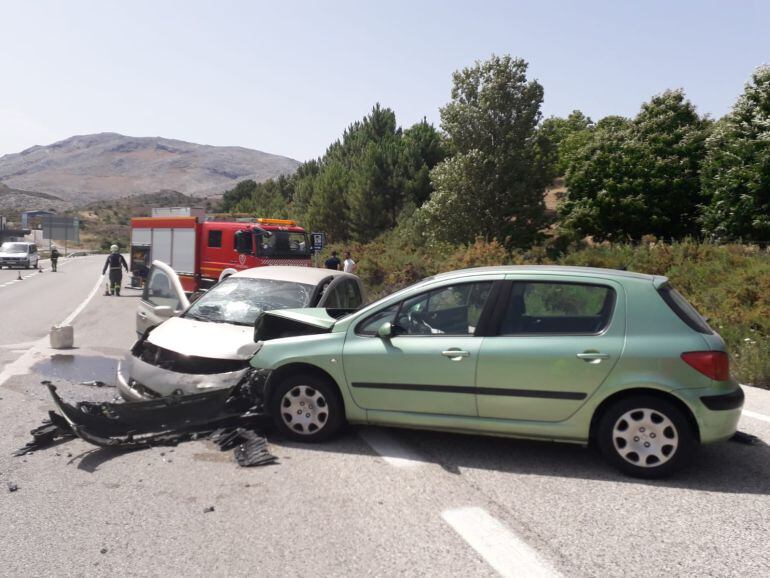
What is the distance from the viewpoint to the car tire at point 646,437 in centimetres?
470

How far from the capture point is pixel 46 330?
43.1 ft

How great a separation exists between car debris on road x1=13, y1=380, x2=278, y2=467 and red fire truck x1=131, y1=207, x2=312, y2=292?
1193cm

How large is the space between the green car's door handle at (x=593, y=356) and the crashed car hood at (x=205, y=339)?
116 inches

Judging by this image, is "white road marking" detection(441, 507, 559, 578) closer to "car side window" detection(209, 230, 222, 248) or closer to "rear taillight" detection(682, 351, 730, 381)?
"rear taillight" detection(682, 351, 730, 381)

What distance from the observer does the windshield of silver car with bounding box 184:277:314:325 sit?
731 centimetres

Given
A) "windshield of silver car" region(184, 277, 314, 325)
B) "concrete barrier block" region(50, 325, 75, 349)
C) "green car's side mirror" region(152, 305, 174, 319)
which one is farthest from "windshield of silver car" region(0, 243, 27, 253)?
"windshield of silver car" region(184, 277, 314, 325)

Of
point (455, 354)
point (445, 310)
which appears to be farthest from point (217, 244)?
point (455, 354)

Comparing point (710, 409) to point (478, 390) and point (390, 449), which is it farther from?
point (390, 449)

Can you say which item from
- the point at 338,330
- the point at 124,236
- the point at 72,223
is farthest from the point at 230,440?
the point at 124,236

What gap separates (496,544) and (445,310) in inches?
89.4

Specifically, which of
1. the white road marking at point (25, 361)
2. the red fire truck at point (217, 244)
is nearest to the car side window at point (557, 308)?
the white road marking at point (25, 361)

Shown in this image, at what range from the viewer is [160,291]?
30.8 ft

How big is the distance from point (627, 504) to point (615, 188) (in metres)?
30.5

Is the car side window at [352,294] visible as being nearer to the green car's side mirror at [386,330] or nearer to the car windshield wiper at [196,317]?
the car windshield wiper at [196,317]
